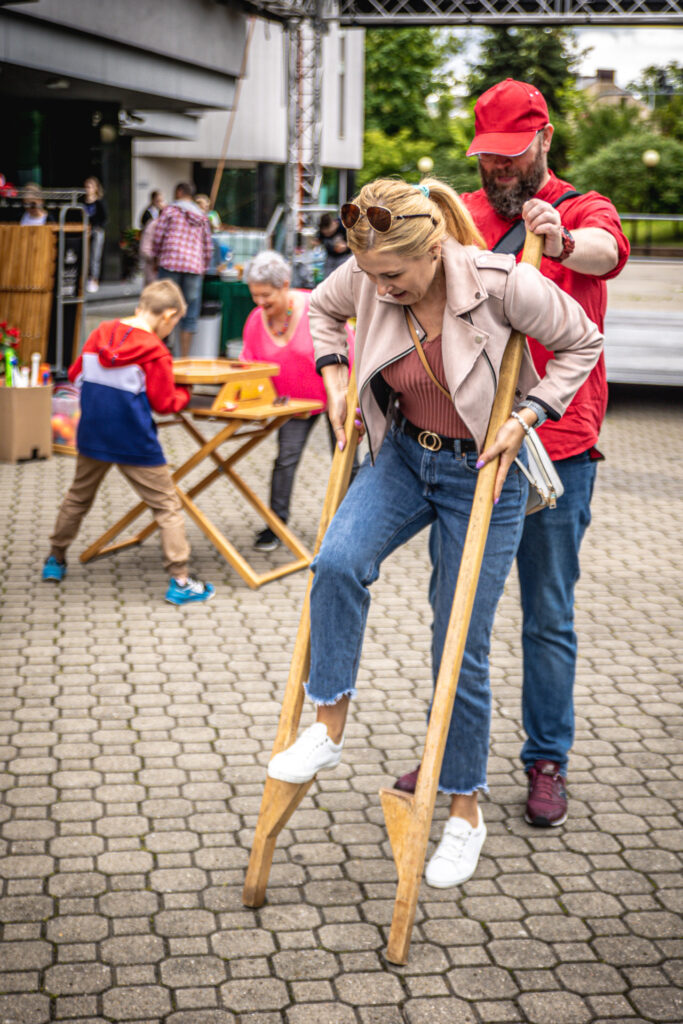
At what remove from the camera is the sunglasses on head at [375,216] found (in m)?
2.78

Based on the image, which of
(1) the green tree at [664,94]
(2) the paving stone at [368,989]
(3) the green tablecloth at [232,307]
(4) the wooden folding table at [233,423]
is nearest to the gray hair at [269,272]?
(4) the wooden folding table at [233,423]

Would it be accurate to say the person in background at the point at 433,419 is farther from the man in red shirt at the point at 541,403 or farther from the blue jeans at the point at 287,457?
the blue jeans at the point at 287,457

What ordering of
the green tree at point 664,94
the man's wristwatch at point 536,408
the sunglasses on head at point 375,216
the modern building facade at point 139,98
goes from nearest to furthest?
1. the sunglasses on head at point 375,216
2. the man's wristwatch at point 536,408
3. the green tree at point 664,94
4. the modern building facade at point 139,98

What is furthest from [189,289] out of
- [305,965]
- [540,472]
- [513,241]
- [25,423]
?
[305,965]

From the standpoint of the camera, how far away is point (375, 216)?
2.78 m

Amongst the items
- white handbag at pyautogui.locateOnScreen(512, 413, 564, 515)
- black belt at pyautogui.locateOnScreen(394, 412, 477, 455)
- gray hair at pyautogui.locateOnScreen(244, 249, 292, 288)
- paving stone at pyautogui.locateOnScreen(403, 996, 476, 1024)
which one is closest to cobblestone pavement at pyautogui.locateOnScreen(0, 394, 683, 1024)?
paving stone at pyautogui.locateOnScreen(403, 996, 476, 1024)

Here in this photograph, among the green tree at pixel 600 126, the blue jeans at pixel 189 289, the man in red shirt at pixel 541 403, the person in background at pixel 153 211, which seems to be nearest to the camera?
the man in red shirt at pixel 541 403

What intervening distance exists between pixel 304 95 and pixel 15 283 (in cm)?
747

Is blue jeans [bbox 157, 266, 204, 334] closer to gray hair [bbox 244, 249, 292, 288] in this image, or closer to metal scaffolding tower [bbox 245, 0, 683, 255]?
metal scaffolding tower [bbox 245, 0, 683, 255]

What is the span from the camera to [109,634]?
563cm

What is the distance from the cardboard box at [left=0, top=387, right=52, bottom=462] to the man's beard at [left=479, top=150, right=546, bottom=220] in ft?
20.8

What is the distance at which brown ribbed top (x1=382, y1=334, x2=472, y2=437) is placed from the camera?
10.1 feet

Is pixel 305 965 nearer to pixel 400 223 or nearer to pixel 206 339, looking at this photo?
pixel 400 223

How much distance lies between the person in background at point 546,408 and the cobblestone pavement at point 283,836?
299mm
